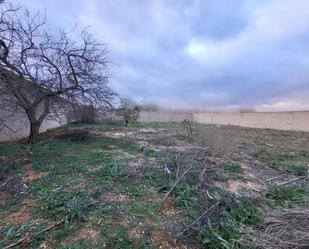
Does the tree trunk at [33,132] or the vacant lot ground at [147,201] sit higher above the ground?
the tree trunk at [33,132]

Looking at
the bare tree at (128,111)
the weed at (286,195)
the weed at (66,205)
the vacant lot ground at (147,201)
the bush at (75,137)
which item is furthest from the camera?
the bare tree at (128,111)

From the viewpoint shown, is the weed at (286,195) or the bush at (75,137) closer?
the weed at (286,195)

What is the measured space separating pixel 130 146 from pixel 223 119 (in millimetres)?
13192

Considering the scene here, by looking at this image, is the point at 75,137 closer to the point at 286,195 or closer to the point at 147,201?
the point at 147,201

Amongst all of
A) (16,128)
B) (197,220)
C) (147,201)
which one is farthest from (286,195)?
(16,128)

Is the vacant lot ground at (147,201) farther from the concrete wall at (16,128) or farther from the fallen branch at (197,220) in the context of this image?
the concrete wall at (16,128)

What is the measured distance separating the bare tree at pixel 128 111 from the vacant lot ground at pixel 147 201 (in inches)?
262

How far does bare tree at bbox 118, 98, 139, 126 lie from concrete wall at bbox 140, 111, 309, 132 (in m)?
1.35

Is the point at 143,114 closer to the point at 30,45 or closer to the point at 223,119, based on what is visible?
the point at 223,119

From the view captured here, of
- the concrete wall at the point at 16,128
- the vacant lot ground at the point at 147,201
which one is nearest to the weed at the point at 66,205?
the vacant lot ground at the point at 147,201

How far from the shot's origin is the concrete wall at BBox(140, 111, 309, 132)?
15789 mm

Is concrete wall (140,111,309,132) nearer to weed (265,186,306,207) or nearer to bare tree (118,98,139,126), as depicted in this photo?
bare tree (118,98,139,126)

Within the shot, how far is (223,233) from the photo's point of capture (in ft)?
10.4

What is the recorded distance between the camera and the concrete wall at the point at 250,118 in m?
15.8
